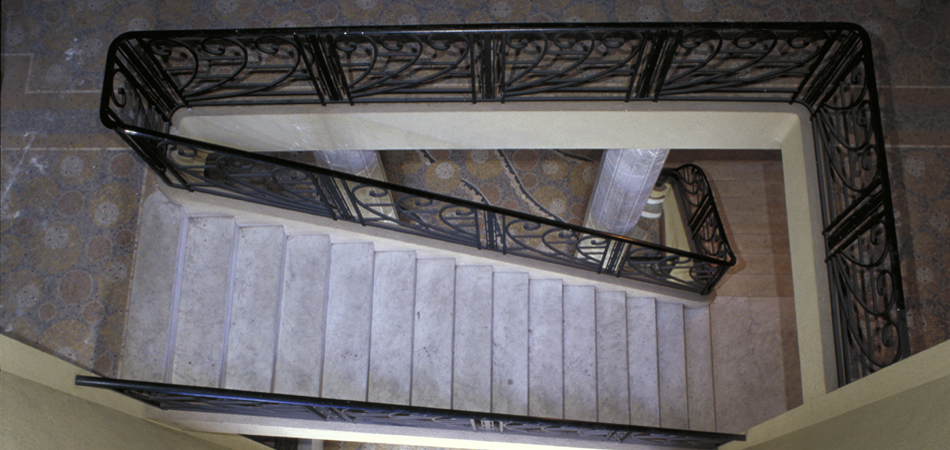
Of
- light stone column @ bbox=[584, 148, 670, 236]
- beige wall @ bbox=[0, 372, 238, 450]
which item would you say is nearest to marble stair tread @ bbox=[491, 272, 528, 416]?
light stone column @ bbox=[584, 148, 670, 236]

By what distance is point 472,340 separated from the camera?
4.56 metres

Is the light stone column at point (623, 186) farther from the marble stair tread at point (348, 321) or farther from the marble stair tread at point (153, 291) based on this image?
the marble stair tread at point (153, 291)

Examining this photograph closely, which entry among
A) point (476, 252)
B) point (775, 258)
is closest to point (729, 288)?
point (775, 258)

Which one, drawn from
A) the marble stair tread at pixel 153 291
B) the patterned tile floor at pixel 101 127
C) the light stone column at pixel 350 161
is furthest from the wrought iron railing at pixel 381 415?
the light stone column at pixel 350 161

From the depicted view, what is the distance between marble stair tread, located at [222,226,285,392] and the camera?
13.5 ft

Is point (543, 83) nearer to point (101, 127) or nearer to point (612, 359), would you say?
point (612, 359)

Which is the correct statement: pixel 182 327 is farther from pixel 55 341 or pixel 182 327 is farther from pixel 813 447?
pixel 813 447

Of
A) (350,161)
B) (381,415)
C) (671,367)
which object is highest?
(350,161)

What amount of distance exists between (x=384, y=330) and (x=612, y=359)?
181 cm

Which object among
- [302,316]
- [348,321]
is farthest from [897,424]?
[302,316]

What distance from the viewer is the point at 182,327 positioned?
4.12 m

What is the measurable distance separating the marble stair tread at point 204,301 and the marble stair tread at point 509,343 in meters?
1.92

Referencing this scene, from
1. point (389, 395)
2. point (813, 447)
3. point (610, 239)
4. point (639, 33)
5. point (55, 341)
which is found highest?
point (639, 33)

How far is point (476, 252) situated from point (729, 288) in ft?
8.32
